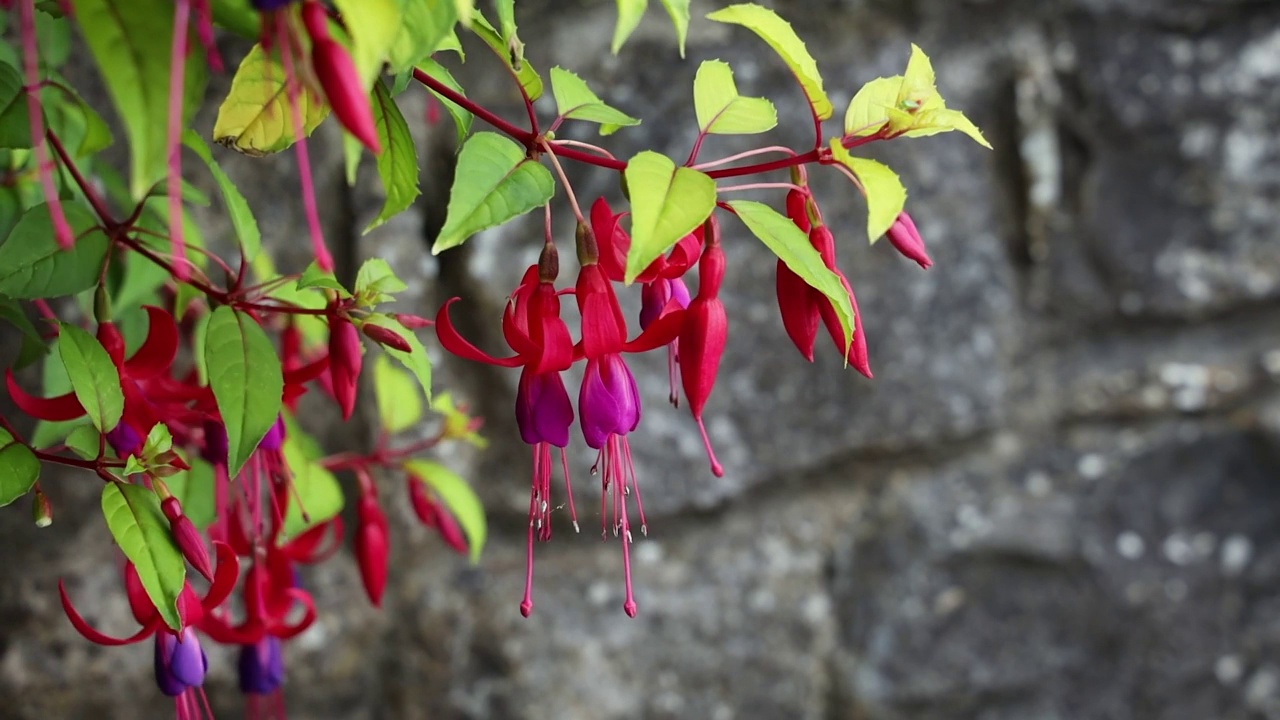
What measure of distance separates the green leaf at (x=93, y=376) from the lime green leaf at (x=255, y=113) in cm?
10

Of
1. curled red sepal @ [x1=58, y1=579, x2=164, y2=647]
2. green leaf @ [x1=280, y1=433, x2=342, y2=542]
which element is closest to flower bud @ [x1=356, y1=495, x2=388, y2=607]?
green leaf @ [x1=280, y1=433, x2=342, y2=542]

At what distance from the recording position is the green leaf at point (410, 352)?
491 mm

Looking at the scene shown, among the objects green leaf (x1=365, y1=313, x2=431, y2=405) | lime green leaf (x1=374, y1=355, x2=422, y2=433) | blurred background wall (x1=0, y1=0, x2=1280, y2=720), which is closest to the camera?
green leaf (x1=365, y1=313, x2=431, y2=405)

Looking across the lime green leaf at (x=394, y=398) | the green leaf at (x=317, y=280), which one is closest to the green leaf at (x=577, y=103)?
the green leaf at (x=317, y=280)

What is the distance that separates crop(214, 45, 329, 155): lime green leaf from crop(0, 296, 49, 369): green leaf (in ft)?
0.43

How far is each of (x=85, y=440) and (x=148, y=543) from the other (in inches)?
2.9

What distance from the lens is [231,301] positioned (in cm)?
50

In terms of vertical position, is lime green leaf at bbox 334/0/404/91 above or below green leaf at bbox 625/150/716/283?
above

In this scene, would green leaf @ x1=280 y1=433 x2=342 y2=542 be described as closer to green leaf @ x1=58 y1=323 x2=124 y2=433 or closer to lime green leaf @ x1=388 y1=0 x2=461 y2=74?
green leaf @ x1=58 y1=323 x2=124 y2=433

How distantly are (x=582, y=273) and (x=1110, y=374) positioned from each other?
0.77 metres

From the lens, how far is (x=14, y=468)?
47 cm

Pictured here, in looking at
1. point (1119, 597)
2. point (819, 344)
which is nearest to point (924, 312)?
point (819, 344)

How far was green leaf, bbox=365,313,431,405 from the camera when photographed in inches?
19.3

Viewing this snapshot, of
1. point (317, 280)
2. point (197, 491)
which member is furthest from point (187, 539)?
point (197, 491)
